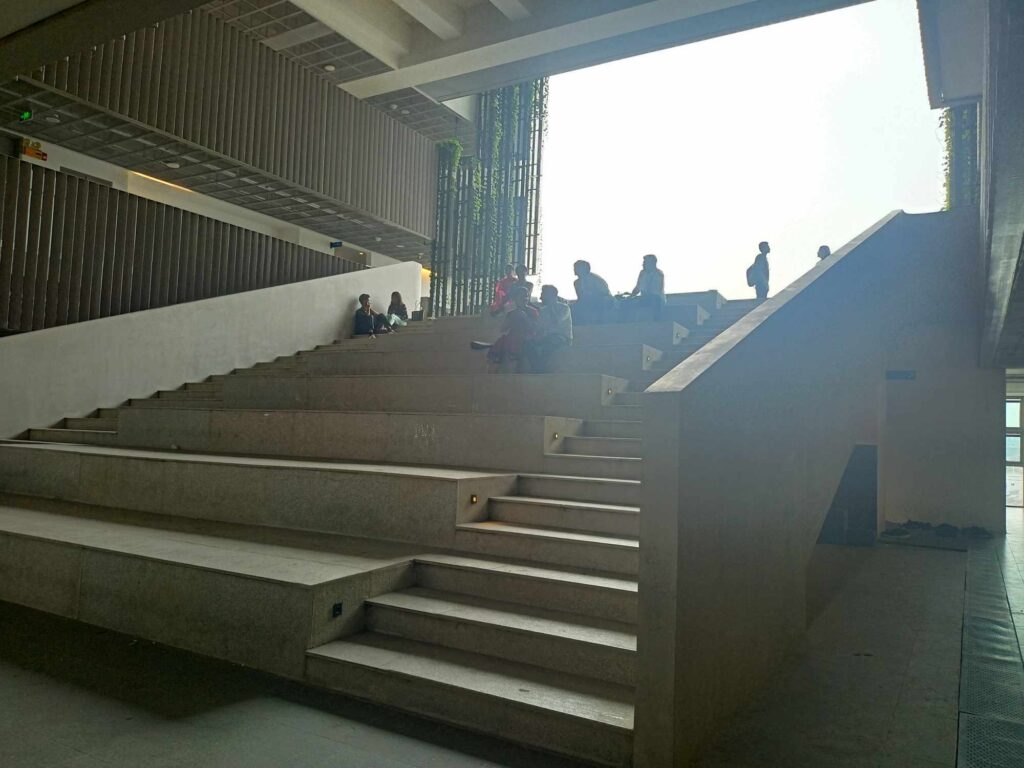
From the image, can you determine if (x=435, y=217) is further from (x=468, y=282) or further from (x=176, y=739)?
(x=176, y=739)

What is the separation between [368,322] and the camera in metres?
11.8

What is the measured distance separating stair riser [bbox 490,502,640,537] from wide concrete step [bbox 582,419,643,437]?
1.44 metres

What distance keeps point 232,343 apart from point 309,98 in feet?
18.5

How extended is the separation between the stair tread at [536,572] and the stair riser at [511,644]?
385 mm

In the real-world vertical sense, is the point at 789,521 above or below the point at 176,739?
above

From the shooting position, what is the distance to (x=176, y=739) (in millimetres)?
2609

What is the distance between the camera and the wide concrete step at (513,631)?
114 inches

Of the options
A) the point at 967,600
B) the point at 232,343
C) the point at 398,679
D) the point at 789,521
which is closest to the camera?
the point at 398,679

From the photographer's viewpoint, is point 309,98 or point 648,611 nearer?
point 648,611

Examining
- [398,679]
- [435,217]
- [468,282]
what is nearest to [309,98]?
[435,217]

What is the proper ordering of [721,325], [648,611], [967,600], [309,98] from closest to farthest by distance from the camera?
[648,611] < [967,600] < [721,325] < [309,98]

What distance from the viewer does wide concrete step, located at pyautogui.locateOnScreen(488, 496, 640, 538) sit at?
3.86 metres

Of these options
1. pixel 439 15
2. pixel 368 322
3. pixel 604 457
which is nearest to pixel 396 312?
pixel 368 322

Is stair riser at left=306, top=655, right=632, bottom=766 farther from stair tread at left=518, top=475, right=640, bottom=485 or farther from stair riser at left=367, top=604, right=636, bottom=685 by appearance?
stair tread at left=518, top=475, right=640, bottom=485
